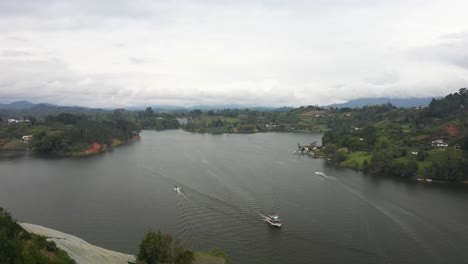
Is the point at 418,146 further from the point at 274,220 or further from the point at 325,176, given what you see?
the point at 274,220

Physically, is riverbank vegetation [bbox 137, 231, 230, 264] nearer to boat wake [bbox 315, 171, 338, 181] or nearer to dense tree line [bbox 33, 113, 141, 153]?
boat wake [bbox 315, 171, 338, 181]

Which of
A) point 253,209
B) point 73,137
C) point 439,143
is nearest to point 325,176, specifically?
→ point 253,209

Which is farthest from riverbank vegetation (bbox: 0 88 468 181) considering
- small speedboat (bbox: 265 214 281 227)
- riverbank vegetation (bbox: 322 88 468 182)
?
small speedboat (bbox: 265 214 281 227)

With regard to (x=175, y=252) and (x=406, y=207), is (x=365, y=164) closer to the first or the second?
(x=406, y=207)

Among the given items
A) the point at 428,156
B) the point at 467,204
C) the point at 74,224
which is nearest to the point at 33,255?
the point at 74,224

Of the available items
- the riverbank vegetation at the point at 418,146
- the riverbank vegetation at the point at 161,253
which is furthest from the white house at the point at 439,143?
the riverbank vegetation at the point at 161,253
